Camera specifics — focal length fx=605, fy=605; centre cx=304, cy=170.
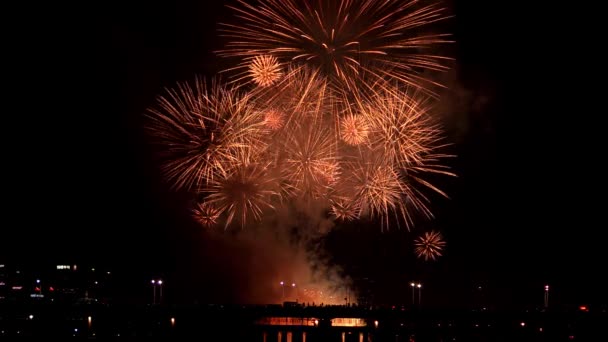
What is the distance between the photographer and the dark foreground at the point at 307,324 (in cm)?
3331

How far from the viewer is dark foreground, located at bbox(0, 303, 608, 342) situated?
109 feet

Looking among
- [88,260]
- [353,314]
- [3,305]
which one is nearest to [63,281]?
[88,260]

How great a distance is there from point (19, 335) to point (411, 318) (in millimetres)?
23145

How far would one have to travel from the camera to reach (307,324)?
39.8 m

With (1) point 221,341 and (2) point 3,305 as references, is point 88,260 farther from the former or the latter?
(1) point 221,341

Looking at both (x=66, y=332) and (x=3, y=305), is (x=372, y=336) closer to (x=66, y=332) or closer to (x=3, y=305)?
(x=66, y=332)

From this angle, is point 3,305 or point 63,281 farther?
point 63,281

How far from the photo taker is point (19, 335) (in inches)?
1223

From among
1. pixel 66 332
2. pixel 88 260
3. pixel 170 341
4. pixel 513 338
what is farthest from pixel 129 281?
pixel 513 338

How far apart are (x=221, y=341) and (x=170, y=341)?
258 cm

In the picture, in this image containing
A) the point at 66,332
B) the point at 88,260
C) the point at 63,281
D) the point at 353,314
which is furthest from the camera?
the point at 63,281

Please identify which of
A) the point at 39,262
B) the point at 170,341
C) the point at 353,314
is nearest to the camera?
the point at 170,341

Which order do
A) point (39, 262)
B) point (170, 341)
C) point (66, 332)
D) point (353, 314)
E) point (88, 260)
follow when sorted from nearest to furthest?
point (170, 341), point (66, 332), point (353, 314), point (88, 260), point (39, 262)

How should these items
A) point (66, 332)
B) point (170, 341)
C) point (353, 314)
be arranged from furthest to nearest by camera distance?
point (353, 314) → point (66, 332) → point (170, 341)
